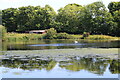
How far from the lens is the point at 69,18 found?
83438 mm

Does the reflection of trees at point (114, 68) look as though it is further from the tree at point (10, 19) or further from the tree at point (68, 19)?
the tree at point (10, 19)

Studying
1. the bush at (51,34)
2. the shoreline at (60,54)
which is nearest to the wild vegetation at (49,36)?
the bush at (51,34)

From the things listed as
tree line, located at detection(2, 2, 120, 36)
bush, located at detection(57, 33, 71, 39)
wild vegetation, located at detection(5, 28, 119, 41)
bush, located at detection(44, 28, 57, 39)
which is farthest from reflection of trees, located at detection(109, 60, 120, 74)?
tree line, located at detection(2, 2, 120, 36)

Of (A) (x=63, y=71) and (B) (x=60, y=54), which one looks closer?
(A) (x=63, y=71)

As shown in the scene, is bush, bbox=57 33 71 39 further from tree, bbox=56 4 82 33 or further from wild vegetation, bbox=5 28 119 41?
tree, bbox=56 4 82 33

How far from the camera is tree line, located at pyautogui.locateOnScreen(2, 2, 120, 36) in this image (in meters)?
75.8

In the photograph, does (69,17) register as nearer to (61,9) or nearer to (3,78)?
(61,9)

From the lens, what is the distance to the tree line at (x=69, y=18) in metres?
75.8

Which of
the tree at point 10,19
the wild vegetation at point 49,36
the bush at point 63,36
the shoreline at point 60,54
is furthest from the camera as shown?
the tree at point 10,19

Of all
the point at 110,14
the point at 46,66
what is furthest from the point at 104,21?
the point at 46,66

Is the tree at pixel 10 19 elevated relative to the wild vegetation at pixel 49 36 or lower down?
elevated

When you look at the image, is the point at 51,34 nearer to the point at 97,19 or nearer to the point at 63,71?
the point at 97,19

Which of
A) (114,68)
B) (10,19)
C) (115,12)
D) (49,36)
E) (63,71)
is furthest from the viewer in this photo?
(10,19)

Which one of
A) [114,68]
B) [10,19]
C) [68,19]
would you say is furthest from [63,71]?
[10,19]
